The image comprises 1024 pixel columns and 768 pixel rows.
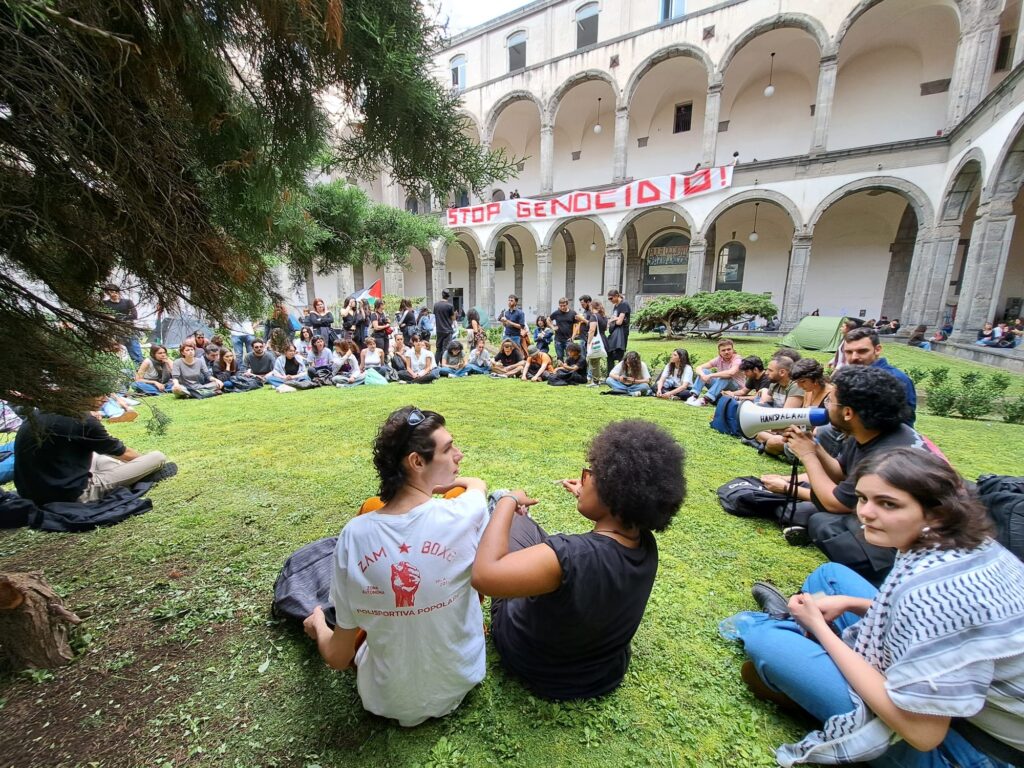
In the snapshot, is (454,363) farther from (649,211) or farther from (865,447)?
(649,211)

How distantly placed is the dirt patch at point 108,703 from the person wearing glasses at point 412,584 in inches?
28.8

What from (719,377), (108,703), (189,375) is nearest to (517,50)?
(189,375)

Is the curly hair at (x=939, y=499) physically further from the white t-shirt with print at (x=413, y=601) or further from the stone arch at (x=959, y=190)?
the stone arch at (x=959, y=190)

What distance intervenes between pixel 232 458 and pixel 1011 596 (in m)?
5.10

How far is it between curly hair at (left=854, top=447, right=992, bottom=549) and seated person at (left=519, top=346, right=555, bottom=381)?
725cm

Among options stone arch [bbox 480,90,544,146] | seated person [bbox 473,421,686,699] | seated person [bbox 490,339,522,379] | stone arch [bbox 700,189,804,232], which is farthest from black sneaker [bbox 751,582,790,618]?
stone arch [bbox 480,90,544,146]

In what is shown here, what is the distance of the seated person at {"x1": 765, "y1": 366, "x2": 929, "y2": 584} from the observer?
209 centimetres

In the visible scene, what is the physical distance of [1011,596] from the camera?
3.42 ft

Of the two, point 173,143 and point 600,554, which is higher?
point 173,143

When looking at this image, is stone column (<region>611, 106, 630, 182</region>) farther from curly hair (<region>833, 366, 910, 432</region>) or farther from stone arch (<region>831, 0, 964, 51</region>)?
curly hair (<region>833, 366, 910, 432</region>)

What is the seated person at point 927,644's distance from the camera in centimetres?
102

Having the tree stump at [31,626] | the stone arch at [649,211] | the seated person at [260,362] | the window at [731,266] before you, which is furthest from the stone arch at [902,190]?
the tree stump at [31,626]

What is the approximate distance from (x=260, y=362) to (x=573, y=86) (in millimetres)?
17578

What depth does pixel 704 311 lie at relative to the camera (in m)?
13.7
